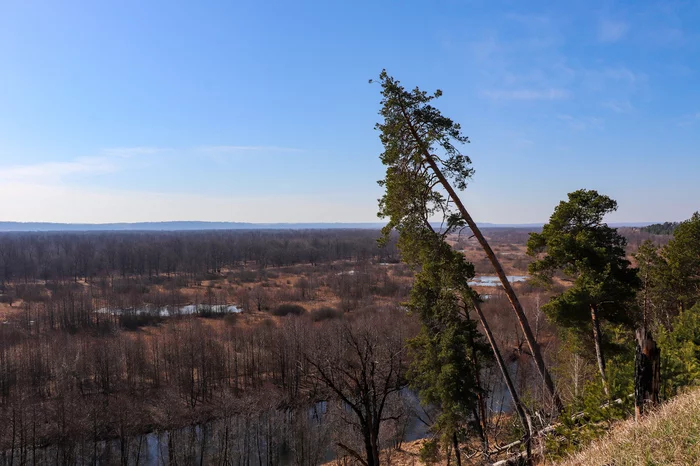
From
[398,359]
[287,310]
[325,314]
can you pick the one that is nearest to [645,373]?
[398,359]

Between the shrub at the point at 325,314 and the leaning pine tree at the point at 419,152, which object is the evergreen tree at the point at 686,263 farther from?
the shrub at the point at 325,314

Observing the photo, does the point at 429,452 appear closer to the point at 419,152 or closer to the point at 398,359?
the point at 398,359

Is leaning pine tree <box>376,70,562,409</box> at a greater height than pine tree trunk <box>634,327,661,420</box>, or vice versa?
leaning pine tree <box>376,70,562,409</box>

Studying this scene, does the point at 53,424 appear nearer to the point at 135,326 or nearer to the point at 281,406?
the point at 281,406

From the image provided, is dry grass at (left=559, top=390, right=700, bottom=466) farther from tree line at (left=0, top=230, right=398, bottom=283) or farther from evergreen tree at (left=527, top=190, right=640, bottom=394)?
tree line at (left=0, top=230, right=398, bottom=283)

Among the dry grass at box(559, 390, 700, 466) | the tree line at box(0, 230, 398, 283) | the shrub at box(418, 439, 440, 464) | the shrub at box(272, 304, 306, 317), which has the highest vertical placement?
the dry grass at box(559, 390, 700, 466)

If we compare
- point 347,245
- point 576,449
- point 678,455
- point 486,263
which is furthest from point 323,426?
point 347,245

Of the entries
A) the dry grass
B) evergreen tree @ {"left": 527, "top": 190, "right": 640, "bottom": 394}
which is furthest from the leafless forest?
the dry grass
